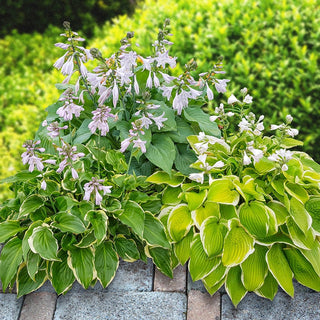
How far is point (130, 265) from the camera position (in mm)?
2848

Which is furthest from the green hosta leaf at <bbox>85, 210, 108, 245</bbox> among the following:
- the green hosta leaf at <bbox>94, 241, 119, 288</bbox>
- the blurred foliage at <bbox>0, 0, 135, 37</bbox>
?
the blurred foliage at <bbox>0, 0, 135, 37</bbox>

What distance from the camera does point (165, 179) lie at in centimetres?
300

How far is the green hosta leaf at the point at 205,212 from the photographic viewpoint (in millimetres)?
2759

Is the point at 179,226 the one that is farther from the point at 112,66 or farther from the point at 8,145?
the point at 8,145

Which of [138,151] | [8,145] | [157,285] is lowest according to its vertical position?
[8,145]

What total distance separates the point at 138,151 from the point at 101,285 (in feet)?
2.61

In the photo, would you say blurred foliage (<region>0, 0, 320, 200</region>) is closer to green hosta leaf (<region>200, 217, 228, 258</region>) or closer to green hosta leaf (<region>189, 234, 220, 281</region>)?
green hosta leaf (<region>200, 217, 228, 258</region>)

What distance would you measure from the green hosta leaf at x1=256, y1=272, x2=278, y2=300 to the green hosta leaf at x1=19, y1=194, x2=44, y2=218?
1316 millimetres

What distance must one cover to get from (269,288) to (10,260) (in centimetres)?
143

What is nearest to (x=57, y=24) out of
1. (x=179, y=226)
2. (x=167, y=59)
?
(x=167, y=59)

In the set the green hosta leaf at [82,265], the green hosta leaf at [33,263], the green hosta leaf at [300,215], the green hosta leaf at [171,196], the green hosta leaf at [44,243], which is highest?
the green hosta leaf at [44,243]

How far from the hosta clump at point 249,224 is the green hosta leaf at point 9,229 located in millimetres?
847

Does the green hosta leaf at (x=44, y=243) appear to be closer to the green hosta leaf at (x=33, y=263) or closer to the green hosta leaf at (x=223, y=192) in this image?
the green hosta leaf at (x=33, y=263)

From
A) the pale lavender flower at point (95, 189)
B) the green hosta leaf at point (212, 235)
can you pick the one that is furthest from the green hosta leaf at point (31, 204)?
the green hosta leaf at point (212, 235)
